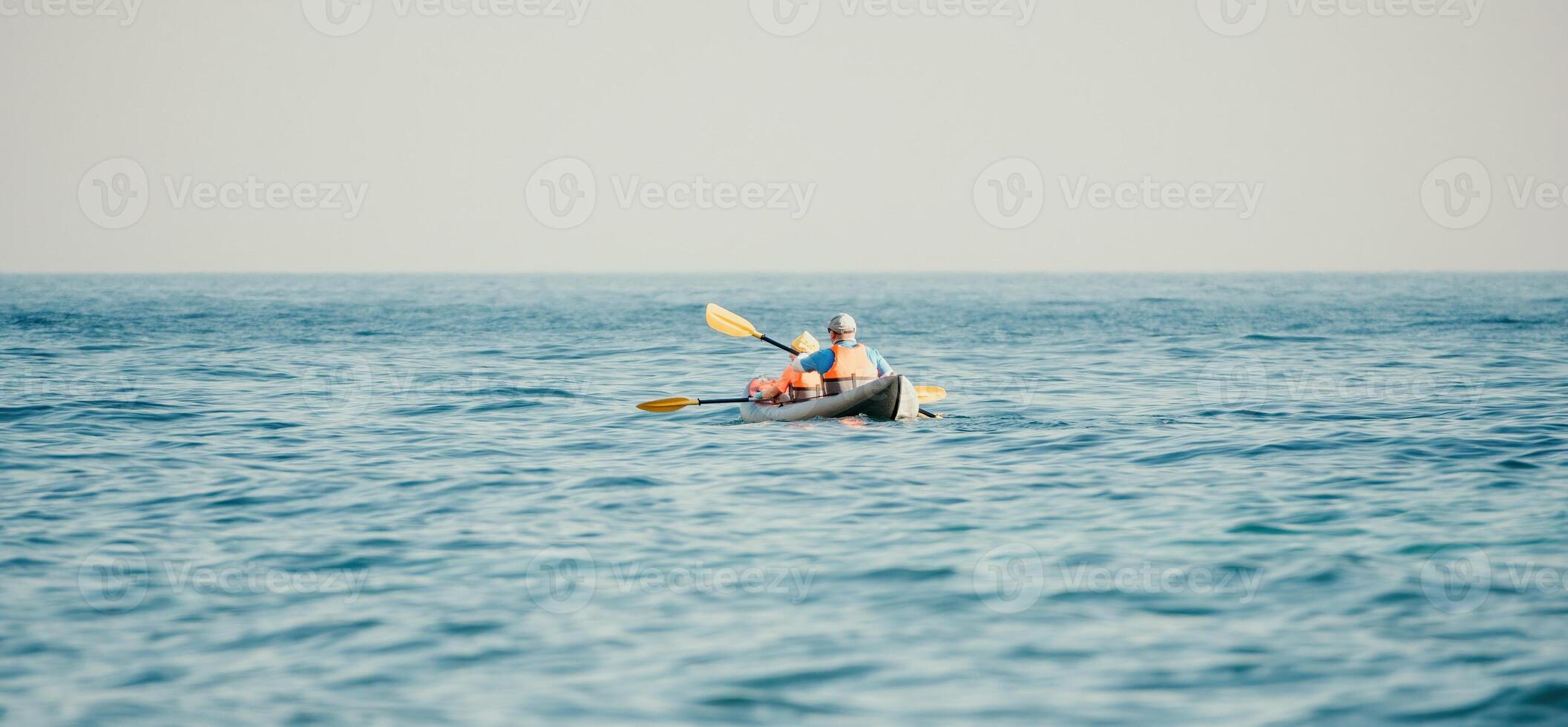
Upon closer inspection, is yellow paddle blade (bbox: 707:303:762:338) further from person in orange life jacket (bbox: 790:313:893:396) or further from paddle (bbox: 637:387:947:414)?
person in orange life jacket (bbox: 790:313:893:396)

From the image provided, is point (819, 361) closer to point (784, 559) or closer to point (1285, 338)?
point (784, 559)

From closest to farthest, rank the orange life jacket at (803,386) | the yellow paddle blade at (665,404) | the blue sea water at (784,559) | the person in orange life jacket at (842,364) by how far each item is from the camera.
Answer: the blue sea water at (784,559), the person in orange life jacket at (842,364), the orange life jacket at (803,386), the yellow paddle blade at (665,404)

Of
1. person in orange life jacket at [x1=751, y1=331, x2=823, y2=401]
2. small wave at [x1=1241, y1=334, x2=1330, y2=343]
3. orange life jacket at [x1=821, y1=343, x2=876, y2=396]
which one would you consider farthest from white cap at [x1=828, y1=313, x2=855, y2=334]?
small wave at [x1=1241, y1=334, x2=1330, y2=343]

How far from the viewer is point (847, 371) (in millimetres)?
16922

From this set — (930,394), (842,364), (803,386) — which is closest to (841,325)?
(842,364)

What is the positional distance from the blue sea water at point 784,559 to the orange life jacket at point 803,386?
17.7 inches

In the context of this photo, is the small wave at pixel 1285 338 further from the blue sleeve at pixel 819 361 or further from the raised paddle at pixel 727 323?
the blue sleeve at pixel 819 361

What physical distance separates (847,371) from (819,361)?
1.37 feet

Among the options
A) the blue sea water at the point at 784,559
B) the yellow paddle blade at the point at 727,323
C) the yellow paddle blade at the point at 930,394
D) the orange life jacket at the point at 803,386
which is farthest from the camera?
the yellow paddle blade at the point at 727,323

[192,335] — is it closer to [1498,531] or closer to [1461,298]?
[1498,531]

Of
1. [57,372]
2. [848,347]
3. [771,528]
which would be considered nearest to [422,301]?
[57,372]

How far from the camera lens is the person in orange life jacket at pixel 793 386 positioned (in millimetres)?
17328

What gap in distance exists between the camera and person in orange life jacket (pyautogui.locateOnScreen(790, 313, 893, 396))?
16.9 metres

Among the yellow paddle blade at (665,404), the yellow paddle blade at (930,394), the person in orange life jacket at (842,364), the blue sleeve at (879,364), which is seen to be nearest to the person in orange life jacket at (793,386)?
the person in orange life jacket at (842,364)
